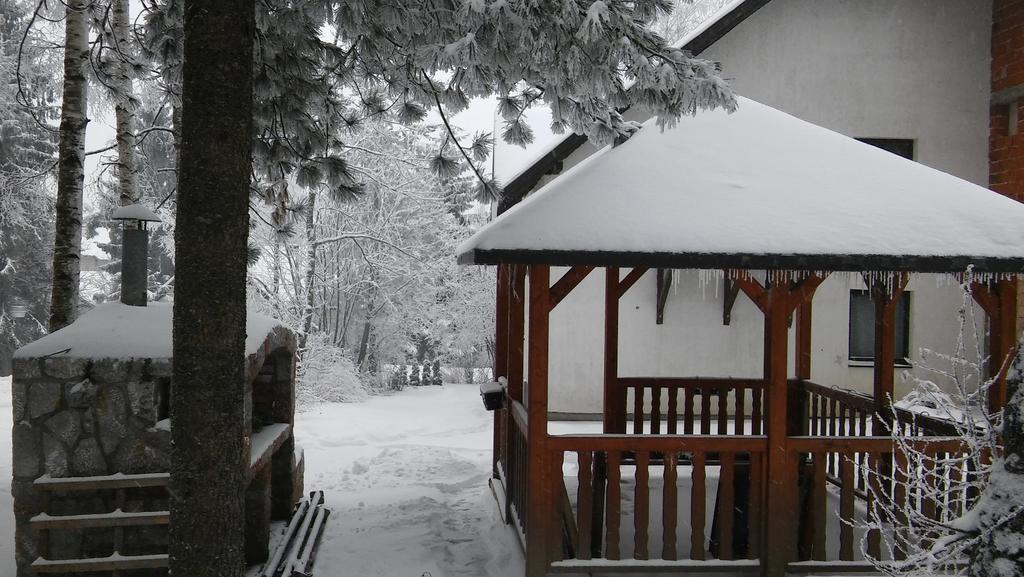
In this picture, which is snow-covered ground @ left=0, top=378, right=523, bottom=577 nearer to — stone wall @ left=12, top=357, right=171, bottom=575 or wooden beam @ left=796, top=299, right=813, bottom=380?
stone wall @ left=12, top=357, right=171, bottom=575

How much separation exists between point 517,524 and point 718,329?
610cm

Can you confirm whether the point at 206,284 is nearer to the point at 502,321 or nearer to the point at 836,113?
the point at 502,321

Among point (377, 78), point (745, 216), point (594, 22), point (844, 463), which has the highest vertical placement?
point (377, 78)

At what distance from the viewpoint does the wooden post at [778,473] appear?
15.3 ft

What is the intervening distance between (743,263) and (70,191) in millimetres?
6004

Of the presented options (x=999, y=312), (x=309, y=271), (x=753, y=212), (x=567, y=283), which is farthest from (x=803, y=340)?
(x=309, y=271)

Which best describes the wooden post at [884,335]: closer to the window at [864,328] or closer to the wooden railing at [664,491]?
the wooden railing at [664,491]

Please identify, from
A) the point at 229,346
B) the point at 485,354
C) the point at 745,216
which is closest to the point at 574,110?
the point at 745,216

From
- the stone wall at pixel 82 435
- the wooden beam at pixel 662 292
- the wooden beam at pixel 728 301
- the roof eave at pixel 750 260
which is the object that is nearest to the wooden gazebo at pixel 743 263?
the roof eave at pixel 750 260

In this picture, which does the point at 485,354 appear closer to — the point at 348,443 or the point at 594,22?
the point at 348,443

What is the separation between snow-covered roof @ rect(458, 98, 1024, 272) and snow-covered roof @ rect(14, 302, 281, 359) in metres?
2.01

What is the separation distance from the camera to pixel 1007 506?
6.12 ft

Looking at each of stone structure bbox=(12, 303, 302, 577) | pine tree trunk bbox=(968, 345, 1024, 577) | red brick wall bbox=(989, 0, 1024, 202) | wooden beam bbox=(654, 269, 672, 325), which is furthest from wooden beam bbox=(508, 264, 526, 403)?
red brick wall bbox=(989, 0, 1024, 202)

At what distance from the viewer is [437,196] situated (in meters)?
16.5
